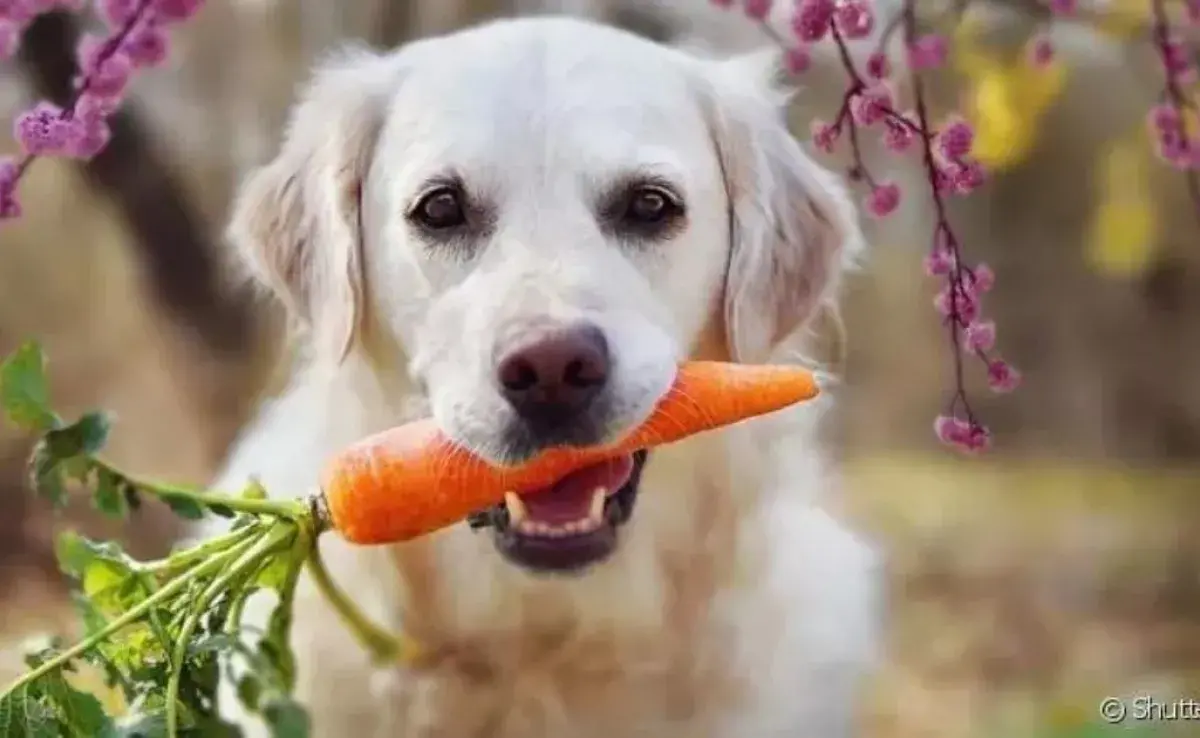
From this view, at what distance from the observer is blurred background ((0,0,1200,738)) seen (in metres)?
1.40

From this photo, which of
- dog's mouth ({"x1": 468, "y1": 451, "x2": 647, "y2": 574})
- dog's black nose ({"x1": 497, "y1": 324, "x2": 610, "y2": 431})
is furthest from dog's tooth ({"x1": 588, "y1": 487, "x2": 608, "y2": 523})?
dog's black nose ({"x1": 497, "y1": 324, "x2": 610, "y2": 431})

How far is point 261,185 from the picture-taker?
105cm

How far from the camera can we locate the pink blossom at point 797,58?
1.06 metres

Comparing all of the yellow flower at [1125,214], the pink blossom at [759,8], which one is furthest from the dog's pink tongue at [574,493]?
the yellow flower at [1125,214]

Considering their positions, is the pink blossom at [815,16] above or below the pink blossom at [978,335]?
above

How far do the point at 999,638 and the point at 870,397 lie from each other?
0.29 meters

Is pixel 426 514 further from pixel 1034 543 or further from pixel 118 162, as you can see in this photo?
pixel 1034 543

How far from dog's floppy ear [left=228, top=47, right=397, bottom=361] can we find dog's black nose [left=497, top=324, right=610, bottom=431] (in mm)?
208

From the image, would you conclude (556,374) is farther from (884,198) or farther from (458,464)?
(884,198)

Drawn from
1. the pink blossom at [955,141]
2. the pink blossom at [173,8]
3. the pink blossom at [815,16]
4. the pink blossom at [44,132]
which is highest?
the pink blossom at [173,8]

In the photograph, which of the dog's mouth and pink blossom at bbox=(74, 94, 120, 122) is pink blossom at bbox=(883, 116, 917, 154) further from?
pink blossom at bbox=(74, 94, 120, 122)

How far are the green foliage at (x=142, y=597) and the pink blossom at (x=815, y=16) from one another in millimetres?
425

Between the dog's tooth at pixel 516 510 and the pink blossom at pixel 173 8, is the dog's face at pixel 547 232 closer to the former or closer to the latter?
the dog's tooth at pixel 516 510

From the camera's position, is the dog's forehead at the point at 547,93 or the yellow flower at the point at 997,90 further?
the yellow flower at the point at 997,90
